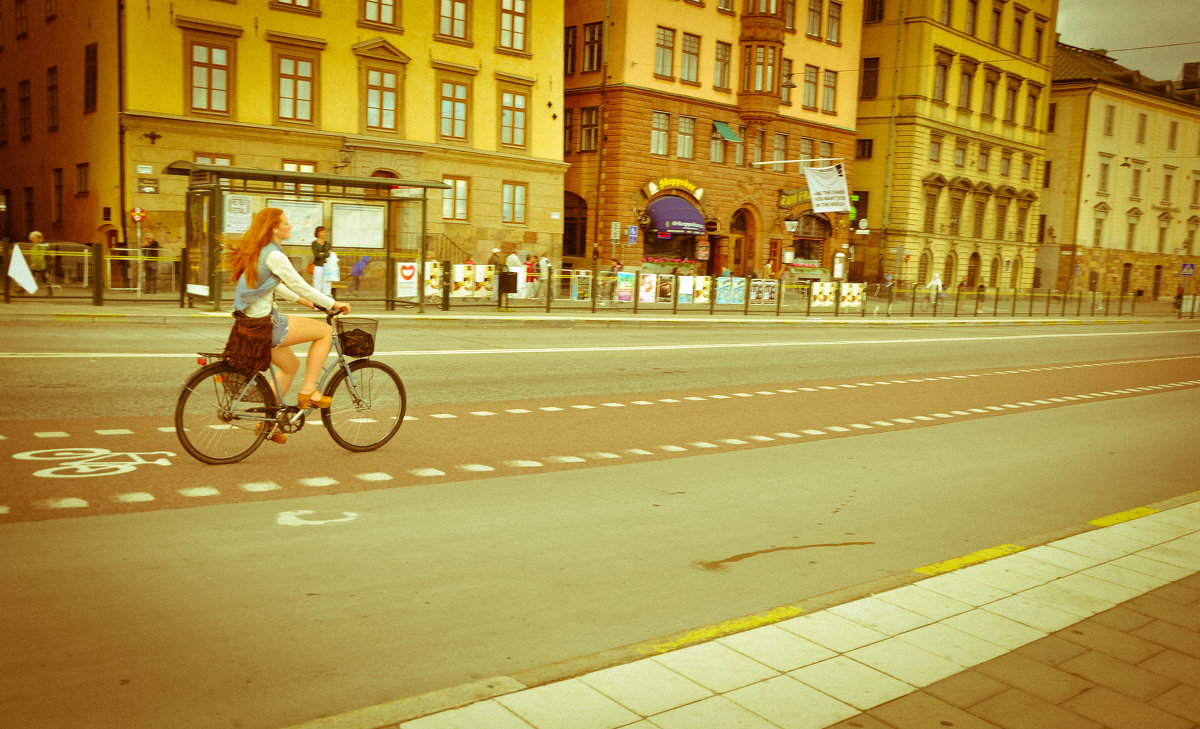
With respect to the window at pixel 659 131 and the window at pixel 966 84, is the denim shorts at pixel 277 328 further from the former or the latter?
the window at pixel 966 84

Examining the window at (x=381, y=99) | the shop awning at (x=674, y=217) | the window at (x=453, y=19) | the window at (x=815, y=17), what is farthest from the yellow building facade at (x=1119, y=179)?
the window at (x=381, y=99)

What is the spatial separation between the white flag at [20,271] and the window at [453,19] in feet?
57.9

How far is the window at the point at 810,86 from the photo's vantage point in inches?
1886

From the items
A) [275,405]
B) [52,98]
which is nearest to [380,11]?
[52,98]

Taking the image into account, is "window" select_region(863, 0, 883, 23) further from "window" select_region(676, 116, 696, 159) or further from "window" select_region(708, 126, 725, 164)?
"window" select_region(676, 116, 696, 159)

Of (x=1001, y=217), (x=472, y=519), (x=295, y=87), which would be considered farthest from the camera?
(x=1001, y=217)

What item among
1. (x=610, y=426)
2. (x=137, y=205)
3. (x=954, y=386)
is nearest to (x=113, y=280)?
(x=137, y=205)

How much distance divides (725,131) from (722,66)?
3.01 metres

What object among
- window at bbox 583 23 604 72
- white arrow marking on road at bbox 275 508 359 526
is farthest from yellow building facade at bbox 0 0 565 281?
white arrow marking on road at bbox 275 508 359 526

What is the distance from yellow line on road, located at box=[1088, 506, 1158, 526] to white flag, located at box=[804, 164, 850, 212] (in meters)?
36.4

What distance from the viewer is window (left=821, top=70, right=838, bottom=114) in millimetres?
49125

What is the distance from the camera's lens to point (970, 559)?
5.66 meters

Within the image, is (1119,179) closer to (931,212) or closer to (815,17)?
(931,212)

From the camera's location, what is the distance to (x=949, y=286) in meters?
57.6
